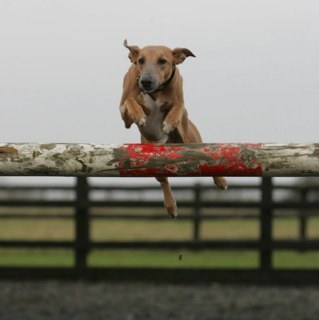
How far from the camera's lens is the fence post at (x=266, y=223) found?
10773mm

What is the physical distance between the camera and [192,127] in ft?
14.3

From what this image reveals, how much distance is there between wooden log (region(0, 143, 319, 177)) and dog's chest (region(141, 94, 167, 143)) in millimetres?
371

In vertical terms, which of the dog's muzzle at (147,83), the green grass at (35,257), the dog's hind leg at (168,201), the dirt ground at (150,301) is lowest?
the green grass at (35,257)

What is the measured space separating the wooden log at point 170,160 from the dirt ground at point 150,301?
4433 millimetres

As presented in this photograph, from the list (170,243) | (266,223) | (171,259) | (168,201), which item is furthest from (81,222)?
(168,201)

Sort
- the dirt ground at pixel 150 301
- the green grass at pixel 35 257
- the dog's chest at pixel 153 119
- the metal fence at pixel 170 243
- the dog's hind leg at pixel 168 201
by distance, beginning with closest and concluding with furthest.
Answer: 1. the dog's chest at pixel 153 119
2. the dog's hind leg at pixel 168 201
3. the dirt ground at pixel 150 301
4. the metal fence at pixel 170 243
5. the green grass at pixel 35 257

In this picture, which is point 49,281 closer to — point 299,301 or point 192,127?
point 299,301

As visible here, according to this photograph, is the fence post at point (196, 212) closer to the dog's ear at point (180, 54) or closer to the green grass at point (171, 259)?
the green grass at point (171, 259)

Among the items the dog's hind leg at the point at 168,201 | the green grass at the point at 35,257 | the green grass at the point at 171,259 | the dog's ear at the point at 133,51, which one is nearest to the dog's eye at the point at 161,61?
the dog's ear at the point at 133,51

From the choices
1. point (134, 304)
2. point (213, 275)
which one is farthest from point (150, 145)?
point (213, 275)

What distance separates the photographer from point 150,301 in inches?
347

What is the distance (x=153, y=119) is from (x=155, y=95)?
14 centimetres

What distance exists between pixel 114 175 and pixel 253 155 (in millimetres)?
646

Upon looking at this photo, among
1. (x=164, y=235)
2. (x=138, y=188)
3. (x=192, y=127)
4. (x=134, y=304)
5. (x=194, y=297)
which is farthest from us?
(x=164, y=235)
